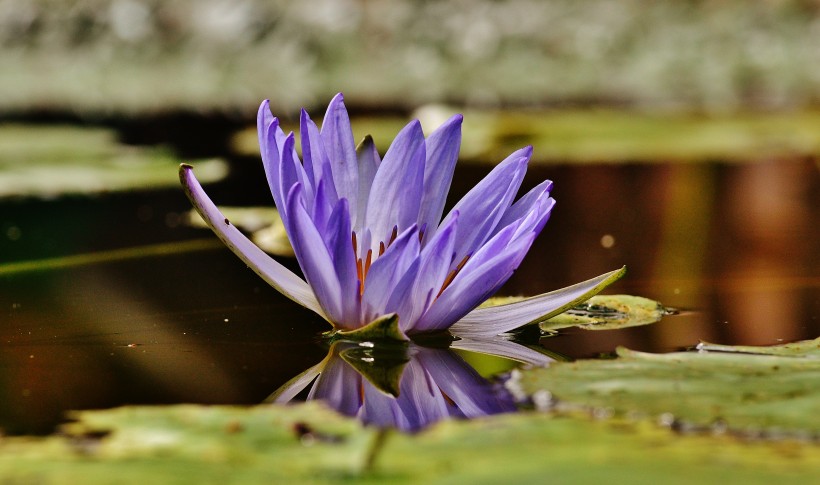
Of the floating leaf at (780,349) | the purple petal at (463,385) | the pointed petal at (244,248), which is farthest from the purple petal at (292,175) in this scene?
the floating leaf at (780,349)

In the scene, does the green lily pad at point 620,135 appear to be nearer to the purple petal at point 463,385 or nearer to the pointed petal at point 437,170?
the pointed petal at point 437,170

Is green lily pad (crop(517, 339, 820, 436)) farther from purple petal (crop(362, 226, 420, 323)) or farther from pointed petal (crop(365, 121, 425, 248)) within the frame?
pointed petal (crop(365, 121, 425, 248))

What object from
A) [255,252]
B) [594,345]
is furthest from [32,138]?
[594,345]

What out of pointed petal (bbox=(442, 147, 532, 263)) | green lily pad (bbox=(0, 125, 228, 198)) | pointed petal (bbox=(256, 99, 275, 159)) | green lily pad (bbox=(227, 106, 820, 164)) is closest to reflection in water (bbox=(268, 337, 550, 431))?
pointed petal (bbox=(442, 147, 532, 263))

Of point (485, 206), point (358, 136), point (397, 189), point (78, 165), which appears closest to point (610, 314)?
point (485, 206)

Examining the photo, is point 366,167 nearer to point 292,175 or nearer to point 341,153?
point 341,153

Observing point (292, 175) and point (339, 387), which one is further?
point (292, 175)
